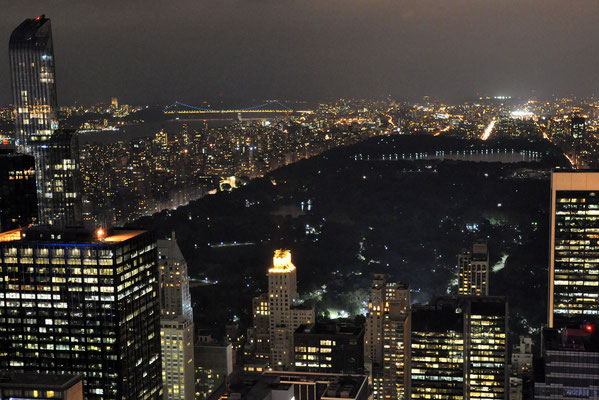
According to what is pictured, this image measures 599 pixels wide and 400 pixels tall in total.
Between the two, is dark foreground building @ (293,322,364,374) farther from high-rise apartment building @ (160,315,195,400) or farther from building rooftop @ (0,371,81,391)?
building rooftop @ (0,371,81,391)

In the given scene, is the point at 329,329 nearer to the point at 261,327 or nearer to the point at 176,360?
the point at 261,327

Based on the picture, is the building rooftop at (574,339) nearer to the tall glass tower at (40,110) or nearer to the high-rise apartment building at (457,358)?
the high-rise apartment building at (457,358)

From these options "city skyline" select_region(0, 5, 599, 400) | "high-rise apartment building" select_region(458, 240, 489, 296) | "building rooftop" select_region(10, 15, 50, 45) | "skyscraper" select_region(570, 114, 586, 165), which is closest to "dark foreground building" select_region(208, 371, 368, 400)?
"city skyline" select_region(0, 5, 599, 400)

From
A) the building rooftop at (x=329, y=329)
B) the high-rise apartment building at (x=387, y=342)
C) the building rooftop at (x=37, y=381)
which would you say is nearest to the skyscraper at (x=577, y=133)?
the high-rise apartment building at (x=387, y=342)

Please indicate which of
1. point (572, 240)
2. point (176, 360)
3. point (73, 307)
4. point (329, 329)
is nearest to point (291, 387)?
point (73, 307)

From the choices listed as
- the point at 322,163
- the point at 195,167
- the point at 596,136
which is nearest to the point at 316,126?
the point at 322,163

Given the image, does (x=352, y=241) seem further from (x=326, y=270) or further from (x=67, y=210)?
(x=67, y=210)
